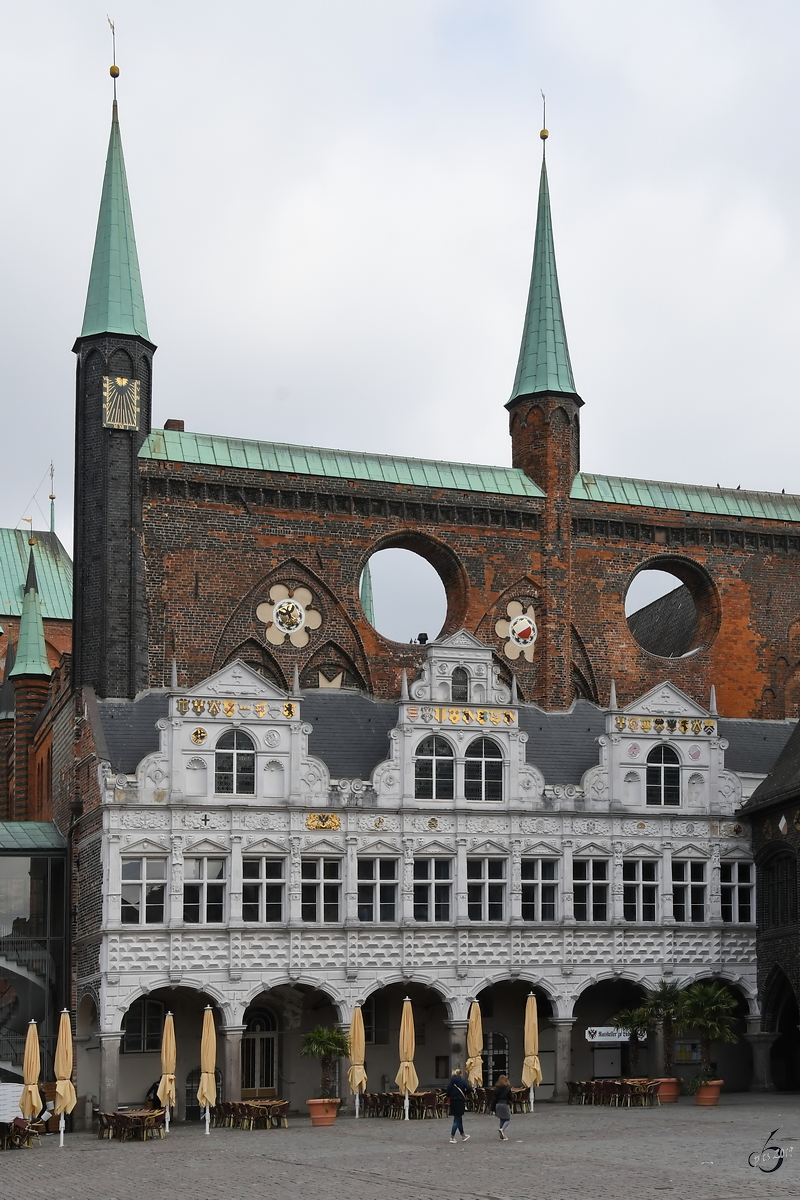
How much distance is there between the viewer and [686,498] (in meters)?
62.5

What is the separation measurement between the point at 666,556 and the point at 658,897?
1344 centimetres

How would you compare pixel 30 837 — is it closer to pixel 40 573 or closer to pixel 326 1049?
pixel 326 1049

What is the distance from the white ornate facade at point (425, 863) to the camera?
47812mm

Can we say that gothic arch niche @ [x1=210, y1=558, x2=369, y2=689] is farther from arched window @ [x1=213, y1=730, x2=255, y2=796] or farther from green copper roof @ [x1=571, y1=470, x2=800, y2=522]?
green copper roof @ [x1=571, y1=470, x2=800, y2=522]

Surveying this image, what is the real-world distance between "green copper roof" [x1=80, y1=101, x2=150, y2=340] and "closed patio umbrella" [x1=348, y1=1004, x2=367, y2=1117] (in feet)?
69.7

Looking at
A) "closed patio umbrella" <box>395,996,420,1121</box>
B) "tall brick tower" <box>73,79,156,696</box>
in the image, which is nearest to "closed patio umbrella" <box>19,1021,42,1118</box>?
"closed patio umbrella" <box>395,996,420,1121</box>

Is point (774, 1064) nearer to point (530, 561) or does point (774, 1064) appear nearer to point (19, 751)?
point (530, 561)

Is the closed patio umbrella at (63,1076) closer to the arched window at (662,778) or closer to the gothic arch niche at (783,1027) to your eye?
the arched window at (662,778)

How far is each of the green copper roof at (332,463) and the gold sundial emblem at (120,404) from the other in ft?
3.72

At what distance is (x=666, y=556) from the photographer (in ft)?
201

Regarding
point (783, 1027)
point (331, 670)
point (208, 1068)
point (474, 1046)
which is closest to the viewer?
point (208, 1068)

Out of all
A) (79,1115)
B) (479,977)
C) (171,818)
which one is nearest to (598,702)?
(479,977)

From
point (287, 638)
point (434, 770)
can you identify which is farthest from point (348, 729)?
point (287, 638)

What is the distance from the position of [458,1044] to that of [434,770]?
23.7ft
